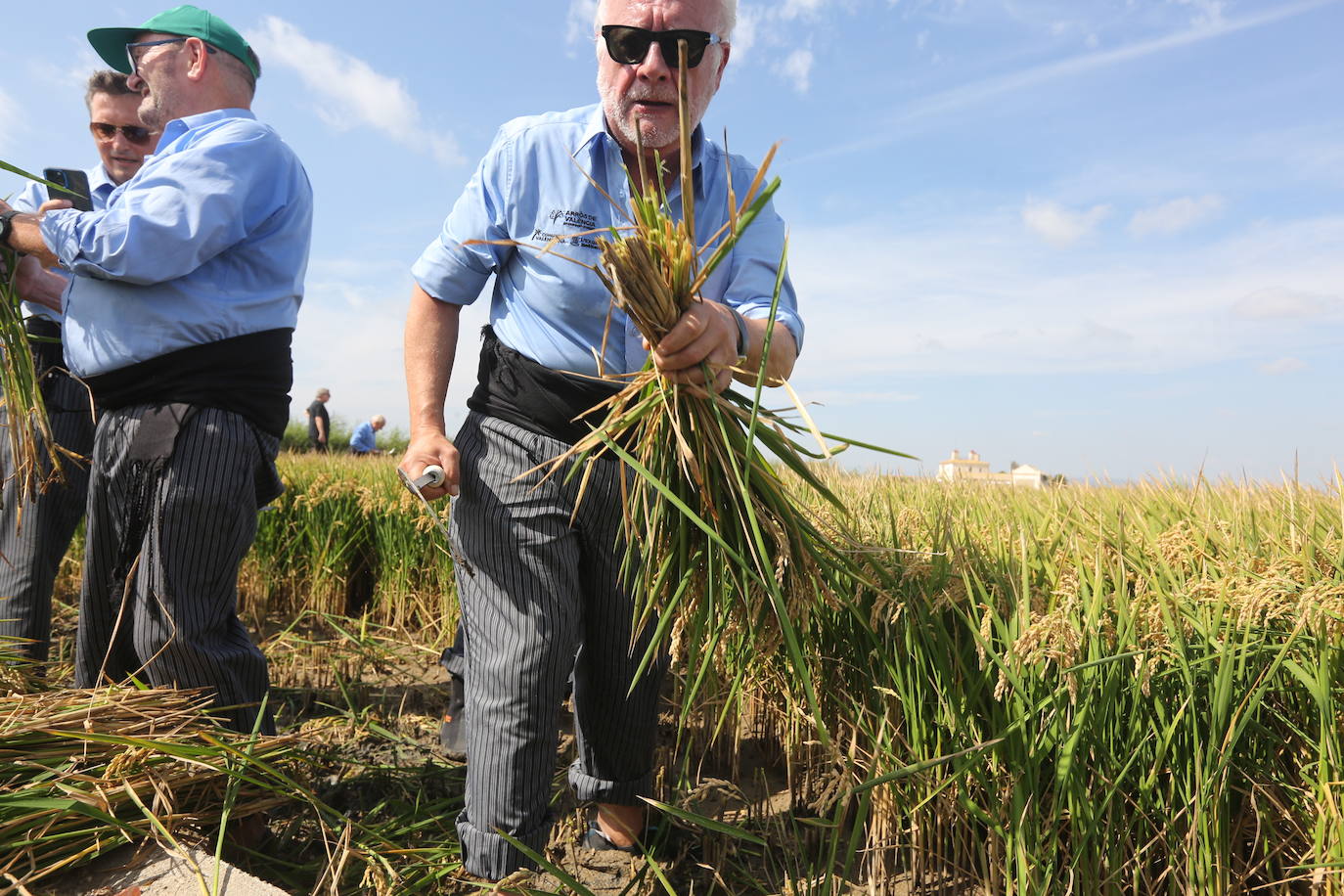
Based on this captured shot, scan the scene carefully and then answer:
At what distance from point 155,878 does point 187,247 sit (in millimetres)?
1330

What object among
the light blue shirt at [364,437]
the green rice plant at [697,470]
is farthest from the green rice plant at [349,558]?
the light blue shirt at [364,437]

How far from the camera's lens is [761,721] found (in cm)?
272

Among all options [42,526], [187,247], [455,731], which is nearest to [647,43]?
[187,247]

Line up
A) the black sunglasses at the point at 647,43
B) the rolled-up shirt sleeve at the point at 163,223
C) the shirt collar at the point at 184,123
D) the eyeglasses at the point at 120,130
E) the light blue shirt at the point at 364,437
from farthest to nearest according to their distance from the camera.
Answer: the light blue shirt at the point at 364,437, the eyeglasses at the point at 120,130, the shirt collar at the point at 184,123, the rolled-up shirt sleeve at the point at 163,223, the black sunglasses at the point at 647,43

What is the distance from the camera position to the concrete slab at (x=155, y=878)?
1.50m

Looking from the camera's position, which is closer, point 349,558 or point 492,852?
point 492,852

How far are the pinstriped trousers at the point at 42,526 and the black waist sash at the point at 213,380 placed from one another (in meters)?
0.69

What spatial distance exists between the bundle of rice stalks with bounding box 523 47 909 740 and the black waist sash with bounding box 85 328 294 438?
1.10 m

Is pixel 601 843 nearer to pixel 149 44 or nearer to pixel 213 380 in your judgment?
pixel 213 380

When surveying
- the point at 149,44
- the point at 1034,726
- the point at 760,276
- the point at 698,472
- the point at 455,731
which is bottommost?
the point at 455,731

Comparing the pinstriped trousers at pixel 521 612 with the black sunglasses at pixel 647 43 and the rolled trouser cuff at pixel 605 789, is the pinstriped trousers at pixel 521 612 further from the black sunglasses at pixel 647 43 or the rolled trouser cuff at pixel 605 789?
the black sunglasses at pixel 647 43

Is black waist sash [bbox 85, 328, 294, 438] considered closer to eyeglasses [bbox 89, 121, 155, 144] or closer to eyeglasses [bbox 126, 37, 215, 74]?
eyeglasses [bbox 126, 37, 215, 74]

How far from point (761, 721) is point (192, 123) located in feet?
7.63

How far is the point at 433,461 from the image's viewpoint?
179 cm
